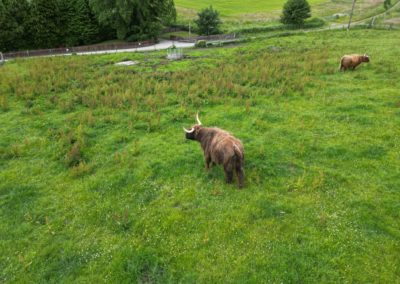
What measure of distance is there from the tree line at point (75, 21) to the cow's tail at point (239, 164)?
42.1 meters

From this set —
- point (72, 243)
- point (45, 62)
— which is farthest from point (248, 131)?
point (45, 62)

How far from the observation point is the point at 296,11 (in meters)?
50.5

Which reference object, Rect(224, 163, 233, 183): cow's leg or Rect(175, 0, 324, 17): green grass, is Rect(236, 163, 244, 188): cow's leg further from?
Rect(175, 0, 324, 17): green grass

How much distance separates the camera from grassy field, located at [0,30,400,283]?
8094 mm

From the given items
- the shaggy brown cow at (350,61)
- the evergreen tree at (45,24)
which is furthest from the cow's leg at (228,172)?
the evergreen tree at (45,24)

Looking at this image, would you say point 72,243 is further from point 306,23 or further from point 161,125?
point 306,23

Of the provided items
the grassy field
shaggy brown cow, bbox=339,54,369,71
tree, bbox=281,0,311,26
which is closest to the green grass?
tree, bbox=281,0,311,26

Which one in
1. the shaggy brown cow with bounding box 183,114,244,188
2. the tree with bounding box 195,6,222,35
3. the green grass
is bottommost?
the shaggy brown cow with bounding box 183,114,244,188

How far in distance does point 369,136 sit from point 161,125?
992 centimetres

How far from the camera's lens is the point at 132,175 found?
11656mm

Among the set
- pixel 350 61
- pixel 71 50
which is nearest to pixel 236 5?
pixel 71 50

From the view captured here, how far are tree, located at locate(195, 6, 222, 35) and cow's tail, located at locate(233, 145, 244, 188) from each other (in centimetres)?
4288

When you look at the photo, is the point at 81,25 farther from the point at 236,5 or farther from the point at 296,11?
the point at 236,5

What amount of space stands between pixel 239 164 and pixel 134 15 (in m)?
46.0
